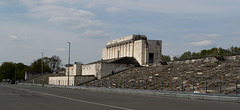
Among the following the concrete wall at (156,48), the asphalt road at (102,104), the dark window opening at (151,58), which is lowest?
the asphalt road at (102,104)

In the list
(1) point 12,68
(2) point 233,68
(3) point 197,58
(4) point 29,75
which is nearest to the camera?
(2) point 233,68

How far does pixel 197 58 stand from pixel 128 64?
20013mm

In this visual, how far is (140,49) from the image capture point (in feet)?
219

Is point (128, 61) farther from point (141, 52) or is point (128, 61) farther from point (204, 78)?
point (204, 78)

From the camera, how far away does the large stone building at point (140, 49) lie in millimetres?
65750

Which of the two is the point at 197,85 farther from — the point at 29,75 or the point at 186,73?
Result: the point at 29,75

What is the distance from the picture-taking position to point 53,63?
158000mm

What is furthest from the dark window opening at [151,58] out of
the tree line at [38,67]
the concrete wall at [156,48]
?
the tree line at [38,67]

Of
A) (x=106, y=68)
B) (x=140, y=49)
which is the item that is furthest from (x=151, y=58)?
(x=106, y=68)

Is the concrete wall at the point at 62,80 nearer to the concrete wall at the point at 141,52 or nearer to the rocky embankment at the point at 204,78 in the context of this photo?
the concrete wall at the point at 141,52

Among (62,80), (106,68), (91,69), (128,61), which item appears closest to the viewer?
(106,68)

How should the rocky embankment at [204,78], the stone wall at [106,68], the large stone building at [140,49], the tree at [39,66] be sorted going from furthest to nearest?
1. the tree at [39,66]
2. the large stone building at [140,49]
3. the stone wall at [106,68]
4. the rocky embankment at [204,78]

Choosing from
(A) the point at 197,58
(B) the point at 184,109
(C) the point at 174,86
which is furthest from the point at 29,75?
(B) the point at 184,109

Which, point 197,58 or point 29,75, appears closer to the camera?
point 197,58
